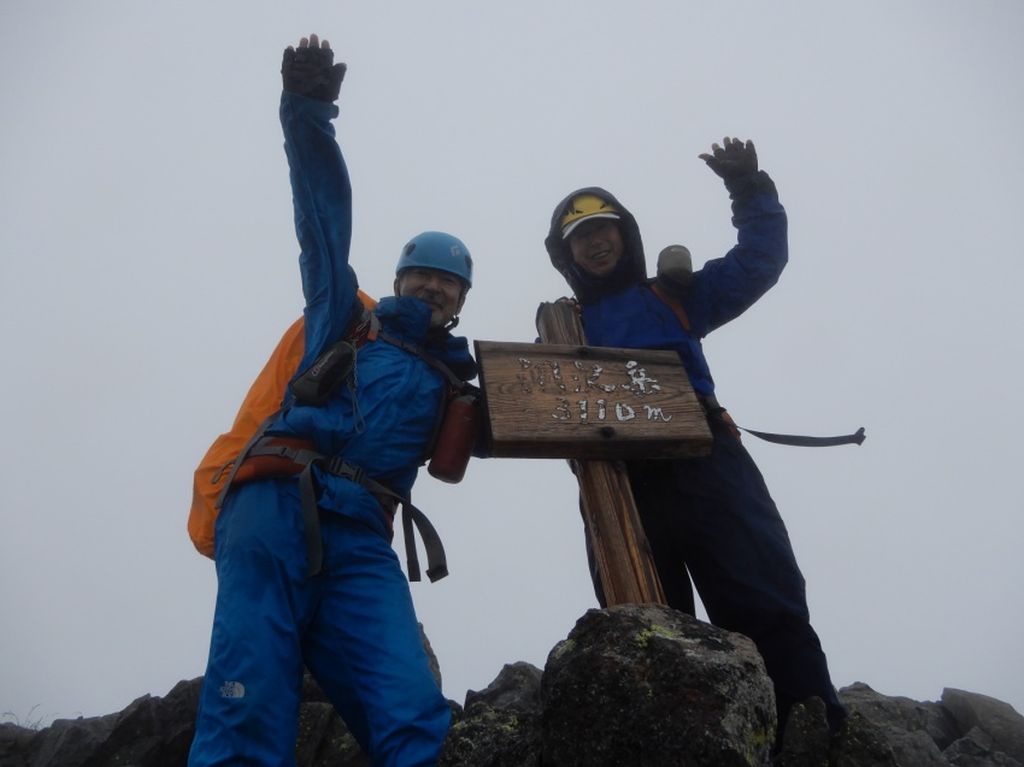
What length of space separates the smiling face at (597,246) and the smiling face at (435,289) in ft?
2.95

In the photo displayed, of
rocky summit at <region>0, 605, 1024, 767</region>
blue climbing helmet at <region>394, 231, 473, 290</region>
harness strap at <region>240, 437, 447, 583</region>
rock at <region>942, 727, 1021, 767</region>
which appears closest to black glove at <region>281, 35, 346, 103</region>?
blue climbing helmet at <region>394, 231, 473, 290</region>

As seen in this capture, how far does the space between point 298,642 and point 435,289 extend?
2567 mm

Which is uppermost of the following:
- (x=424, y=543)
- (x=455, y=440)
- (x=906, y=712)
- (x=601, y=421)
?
(x=455, y=440)

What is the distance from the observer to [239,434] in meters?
4.53

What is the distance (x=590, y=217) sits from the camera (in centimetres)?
573

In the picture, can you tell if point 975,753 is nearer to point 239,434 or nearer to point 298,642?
point 298,642

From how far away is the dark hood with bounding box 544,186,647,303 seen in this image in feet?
18.8

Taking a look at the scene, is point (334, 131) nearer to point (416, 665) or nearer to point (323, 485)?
point (323, 485)

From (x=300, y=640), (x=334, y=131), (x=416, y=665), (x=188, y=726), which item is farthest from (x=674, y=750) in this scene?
(x=188, y=726)

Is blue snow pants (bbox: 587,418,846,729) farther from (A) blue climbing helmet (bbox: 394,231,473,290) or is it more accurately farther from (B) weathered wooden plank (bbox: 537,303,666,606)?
(A) blue climbing helmet (bbox: 394,231,473,290)

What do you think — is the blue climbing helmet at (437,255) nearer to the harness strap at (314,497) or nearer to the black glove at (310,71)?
the black glove at (310,71)

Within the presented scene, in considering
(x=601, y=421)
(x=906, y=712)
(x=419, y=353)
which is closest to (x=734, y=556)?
(x=601, y=421)

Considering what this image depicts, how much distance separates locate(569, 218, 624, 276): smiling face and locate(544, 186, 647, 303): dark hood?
0.16 feet

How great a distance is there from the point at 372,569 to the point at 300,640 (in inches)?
19.2
